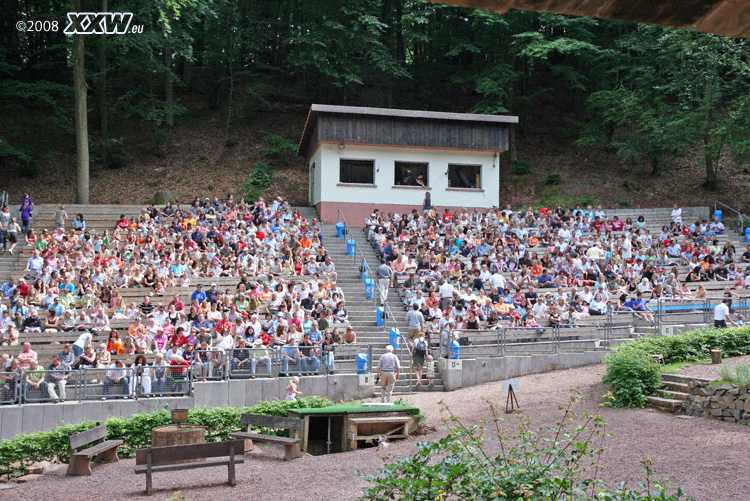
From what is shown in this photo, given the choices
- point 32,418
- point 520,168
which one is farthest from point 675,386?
point 520,168

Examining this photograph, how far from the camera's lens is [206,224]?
1085 inches

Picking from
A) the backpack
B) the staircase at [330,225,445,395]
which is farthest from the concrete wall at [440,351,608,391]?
the backpack

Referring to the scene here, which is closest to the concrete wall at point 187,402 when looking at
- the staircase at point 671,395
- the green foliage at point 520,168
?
the staircase at point 671,395

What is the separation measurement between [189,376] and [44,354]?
A: 4.09 meters

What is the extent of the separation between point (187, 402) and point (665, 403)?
36.4ft

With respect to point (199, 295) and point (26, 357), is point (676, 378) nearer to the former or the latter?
point (199, 295)

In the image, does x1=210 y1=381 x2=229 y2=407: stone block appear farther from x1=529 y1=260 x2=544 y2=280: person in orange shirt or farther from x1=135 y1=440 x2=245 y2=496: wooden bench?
x1=529 y1=260 x2=544 y2=280: person in orange shirt

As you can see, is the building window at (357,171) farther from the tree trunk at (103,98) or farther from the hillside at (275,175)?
the tree trunk at (103,98)

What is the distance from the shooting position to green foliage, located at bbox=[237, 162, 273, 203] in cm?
4000

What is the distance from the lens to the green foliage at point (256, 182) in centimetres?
4000

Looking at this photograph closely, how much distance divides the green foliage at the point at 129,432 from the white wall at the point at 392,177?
58.5 feet

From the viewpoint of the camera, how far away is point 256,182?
41.2 metres

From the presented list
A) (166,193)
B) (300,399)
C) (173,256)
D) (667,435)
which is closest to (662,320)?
(667,435)

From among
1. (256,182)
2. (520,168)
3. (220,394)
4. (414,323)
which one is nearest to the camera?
(220,394)
